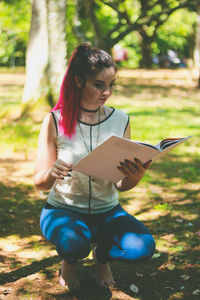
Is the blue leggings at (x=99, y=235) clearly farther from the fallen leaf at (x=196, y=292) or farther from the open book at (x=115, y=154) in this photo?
the fallen leaf at (x=196, y=292)

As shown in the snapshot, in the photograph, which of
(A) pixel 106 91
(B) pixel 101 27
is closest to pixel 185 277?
(A) pixel 106 91

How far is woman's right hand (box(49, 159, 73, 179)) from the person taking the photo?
2654 mm

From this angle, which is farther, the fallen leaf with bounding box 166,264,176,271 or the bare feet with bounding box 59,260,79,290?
the fallen leaf with bounding box 166,264,176,271

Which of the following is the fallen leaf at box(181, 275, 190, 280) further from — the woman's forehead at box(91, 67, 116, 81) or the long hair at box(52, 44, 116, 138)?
the woman's forehead at box(91, 67, 116, 81)

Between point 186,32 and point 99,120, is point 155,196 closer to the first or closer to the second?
point 99,120

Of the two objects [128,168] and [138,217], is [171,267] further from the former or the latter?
[128,168]

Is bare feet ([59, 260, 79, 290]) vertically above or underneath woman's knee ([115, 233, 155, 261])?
underneath

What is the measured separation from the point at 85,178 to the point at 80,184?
5cm

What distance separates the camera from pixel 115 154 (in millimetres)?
2646

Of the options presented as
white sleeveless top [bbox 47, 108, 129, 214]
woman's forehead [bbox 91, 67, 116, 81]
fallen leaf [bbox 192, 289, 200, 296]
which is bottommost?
fallen leaf [bbox 192, 289, 200, 296]

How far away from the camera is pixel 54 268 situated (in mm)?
3547

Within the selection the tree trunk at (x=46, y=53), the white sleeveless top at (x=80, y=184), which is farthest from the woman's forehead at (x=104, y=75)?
the tree trunk at (x=46, y=53)

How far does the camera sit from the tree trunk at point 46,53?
8805mm

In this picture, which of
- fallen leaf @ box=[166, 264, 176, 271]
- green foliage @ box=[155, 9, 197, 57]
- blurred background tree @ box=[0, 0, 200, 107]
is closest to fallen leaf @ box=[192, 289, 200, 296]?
fallen leaf @ box=[166, 264, 176, 271]
